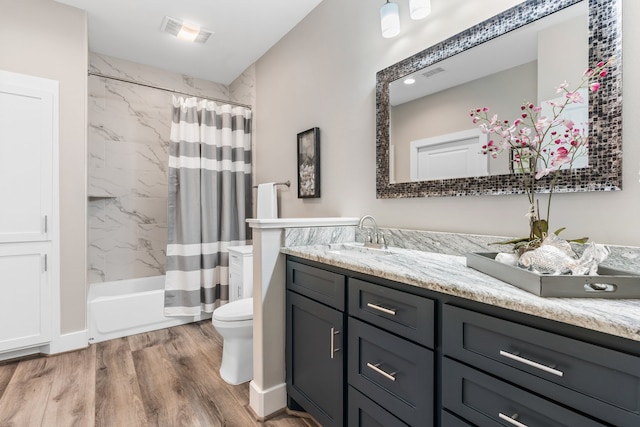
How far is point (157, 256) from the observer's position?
3580 mm

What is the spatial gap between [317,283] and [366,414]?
0.55 m

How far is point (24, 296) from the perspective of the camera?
7.59 feet

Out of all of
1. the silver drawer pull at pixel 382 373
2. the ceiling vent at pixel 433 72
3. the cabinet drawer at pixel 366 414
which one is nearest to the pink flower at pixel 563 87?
the ceiling vent at pixel 433 72

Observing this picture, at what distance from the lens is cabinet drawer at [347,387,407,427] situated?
1.16m

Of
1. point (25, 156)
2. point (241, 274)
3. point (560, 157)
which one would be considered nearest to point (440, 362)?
point (560, 157)

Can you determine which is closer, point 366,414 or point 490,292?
point 490,292

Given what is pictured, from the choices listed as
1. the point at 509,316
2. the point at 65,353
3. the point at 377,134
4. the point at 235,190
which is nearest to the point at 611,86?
the point at 509,316

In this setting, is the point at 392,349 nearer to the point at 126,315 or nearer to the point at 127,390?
the point at 127,390

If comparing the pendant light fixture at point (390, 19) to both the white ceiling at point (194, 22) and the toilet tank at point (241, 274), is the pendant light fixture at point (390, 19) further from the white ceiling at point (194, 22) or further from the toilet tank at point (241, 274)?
the toilet tank at point (241, 274)

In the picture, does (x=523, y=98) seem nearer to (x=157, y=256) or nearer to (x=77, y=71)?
(x=77, y=71)

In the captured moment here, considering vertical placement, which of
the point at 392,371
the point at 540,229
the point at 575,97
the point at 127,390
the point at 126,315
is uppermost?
the point at 575,97

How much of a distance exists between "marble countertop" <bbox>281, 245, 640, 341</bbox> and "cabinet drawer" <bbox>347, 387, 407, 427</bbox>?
19.6 inches

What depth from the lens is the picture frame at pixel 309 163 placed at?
247 centimetres

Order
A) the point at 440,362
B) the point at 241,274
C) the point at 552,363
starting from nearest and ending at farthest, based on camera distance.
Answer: the point at 552,363, the point at 440,362, the point at 241,274
